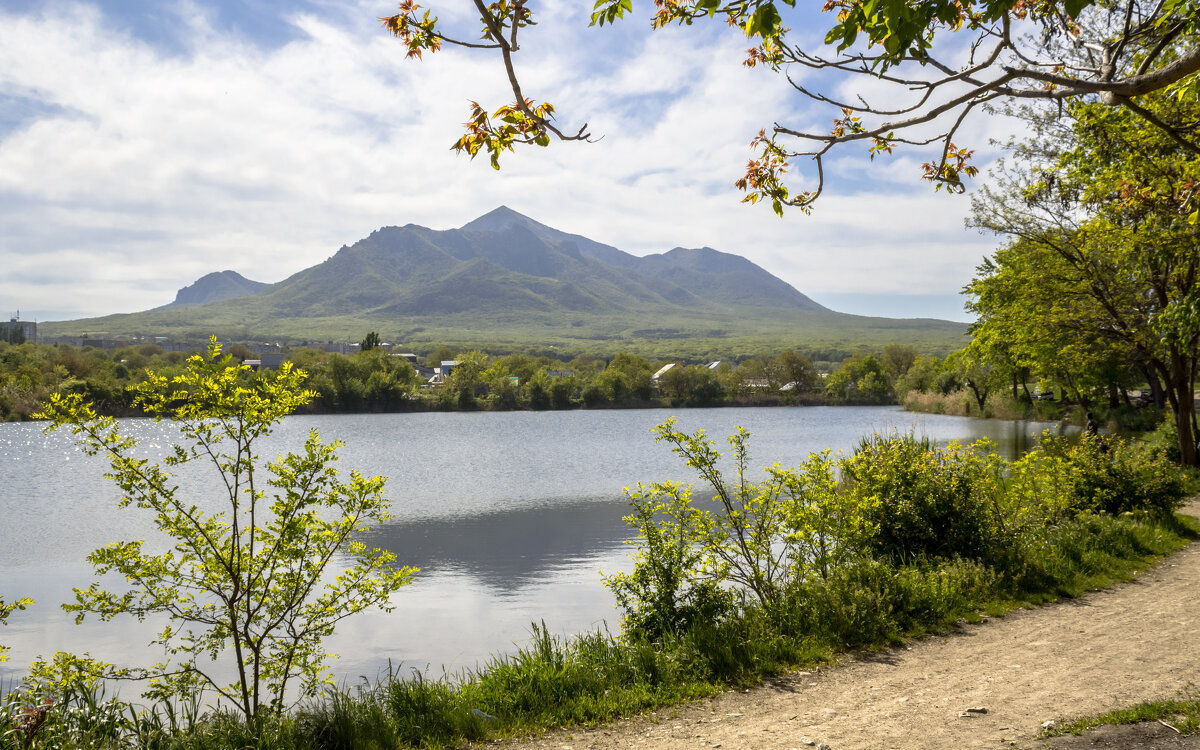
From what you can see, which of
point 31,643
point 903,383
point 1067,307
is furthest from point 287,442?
point 903,383

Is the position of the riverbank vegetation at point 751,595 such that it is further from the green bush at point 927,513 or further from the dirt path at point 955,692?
the dirt path at point 955,692

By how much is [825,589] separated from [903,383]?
83570mm

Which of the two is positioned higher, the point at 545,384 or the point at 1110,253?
the point at 1110,253

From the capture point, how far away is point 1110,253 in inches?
713

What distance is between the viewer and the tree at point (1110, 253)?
1459 cm

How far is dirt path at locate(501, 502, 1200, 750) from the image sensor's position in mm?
5523

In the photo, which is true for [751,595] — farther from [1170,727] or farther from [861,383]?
[861,383]

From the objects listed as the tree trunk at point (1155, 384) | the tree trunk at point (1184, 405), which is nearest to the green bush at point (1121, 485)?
the tree trunk at point (1184, 405)

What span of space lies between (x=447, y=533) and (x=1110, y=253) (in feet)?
57.9

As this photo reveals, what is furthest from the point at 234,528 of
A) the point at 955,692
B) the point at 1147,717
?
the point at 1147,717

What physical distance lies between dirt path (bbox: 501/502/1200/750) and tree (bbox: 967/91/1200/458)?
739cm

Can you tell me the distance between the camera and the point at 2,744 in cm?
473

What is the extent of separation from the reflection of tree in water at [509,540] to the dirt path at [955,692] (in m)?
8.04

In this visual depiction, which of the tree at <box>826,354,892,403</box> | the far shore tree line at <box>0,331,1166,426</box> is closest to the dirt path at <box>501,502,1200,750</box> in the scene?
the far shore tree line at <box>0,331,1166,426</box>
